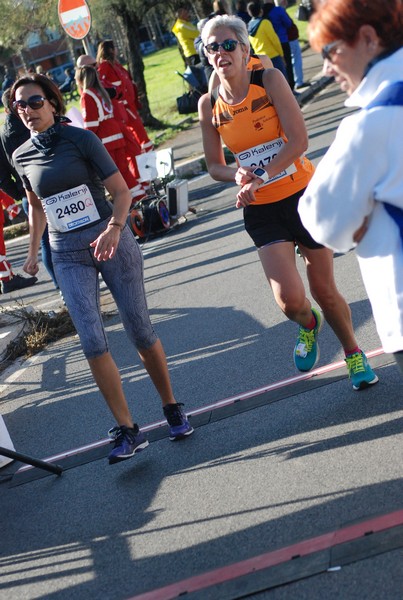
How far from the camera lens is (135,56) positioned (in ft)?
77.3

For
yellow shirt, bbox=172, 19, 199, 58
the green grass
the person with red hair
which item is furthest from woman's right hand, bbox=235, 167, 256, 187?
the green grass

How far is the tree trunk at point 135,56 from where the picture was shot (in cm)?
2306

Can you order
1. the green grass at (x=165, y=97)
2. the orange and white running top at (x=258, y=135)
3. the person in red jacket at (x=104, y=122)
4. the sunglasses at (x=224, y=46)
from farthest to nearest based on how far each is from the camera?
the green grass at (x=165, y=97) < the person in red jacket at (x=104, y=122) < the orange and white running top at (x=258, y=135) < the sunglasses at (x=224, y=46)

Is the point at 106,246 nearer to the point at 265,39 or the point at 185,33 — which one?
the point at 265,39

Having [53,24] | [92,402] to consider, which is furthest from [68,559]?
[53,24]

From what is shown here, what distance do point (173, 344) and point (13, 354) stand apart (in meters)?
1.83

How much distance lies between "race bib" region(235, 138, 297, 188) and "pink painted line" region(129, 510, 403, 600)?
1.97m

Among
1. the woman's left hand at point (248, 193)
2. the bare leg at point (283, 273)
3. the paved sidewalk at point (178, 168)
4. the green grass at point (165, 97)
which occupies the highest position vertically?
the woman's left hand at point (248, 193)

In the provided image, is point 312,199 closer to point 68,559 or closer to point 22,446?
point 68,559

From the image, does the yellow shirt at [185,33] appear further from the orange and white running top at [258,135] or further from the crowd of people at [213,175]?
the orange and white running top at [258,135]

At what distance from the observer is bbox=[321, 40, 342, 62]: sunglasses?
2.63 m

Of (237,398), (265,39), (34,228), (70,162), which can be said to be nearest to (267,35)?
(265,39)

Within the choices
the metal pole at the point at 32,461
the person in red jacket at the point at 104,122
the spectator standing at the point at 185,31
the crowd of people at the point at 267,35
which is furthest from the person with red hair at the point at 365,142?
the spectator standing at the point at 185,31

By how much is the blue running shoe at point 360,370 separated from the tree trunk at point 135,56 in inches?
716
